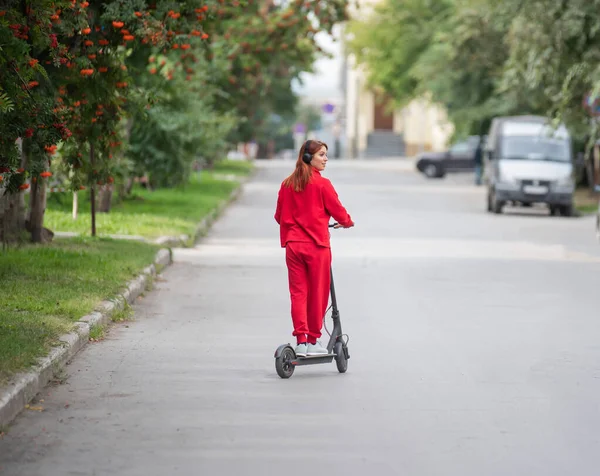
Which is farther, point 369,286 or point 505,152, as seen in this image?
point 505,152

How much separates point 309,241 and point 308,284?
32 centimetres

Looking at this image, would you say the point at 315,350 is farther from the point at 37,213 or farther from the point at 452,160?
the point at 452,160

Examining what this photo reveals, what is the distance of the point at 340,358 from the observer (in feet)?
32.2

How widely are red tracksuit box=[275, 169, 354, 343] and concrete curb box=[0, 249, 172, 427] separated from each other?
1.67 m

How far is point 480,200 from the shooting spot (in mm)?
40250

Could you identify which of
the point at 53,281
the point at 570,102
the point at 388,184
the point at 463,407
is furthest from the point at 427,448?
the point at 388,184

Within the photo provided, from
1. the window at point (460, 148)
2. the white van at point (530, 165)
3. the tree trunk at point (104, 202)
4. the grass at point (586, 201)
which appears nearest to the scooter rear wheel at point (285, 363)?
the tree trunk at point (104, 202)

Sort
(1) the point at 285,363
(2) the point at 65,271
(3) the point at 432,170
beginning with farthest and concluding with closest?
1. (3) the point at 432,170
2. (2) the point at 65,271
3. (1) the point at 285,363

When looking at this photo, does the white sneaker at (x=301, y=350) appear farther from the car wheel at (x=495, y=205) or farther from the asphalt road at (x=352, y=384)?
the car wheel at (x=495, y=205)

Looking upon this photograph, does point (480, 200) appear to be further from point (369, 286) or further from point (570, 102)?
point (369, 286)

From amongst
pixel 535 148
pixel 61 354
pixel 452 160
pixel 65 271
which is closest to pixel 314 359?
pixel 61 354

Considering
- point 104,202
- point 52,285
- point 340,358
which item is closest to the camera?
point 340,358

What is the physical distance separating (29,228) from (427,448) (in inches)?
459

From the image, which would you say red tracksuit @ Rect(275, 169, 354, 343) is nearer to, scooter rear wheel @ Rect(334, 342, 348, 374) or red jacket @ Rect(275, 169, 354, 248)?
red jacket @ Rect(275, 169, 354, 248)
